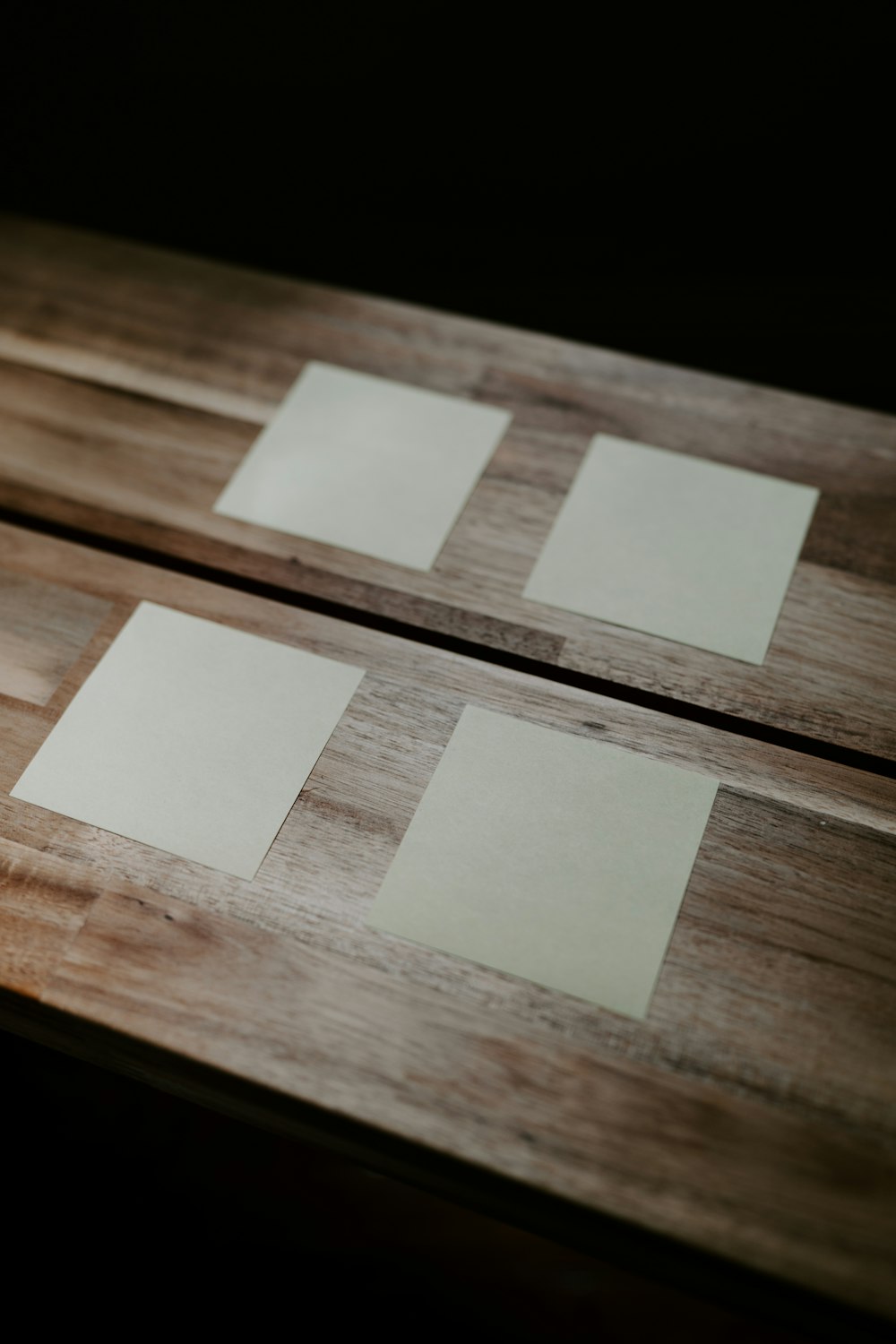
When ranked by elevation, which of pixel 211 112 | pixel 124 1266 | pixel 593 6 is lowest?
pixel 124 1266

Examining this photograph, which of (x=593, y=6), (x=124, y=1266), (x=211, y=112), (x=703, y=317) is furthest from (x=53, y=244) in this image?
(x=124, y=1266)

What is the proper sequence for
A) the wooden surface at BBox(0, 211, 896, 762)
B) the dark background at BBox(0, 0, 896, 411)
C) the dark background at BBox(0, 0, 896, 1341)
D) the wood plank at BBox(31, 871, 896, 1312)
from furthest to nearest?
the dark background at BBox(0, 0, 896, 411) < the dark background at BBox(0, 0, 896, 1341) < the wooden surface at BBox(0, 211, 896, 762) < the wood plank at BBox(31, 871, 896, 1312)

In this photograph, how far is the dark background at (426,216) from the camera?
3.75ft

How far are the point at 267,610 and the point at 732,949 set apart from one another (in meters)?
0.52

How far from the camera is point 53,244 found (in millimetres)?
1212

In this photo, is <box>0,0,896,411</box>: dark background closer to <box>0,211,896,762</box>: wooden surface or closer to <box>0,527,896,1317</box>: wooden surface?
<box>0,211,896,762</box>: wooden surface

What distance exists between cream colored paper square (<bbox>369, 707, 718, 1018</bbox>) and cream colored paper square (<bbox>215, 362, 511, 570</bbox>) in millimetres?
241

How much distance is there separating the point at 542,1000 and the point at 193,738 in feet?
1.24

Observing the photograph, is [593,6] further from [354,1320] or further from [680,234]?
[354,1320]

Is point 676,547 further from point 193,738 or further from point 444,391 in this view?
point 193,738

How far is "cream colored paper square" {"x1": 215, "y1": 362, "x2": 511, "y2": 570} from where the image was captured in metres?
0.95

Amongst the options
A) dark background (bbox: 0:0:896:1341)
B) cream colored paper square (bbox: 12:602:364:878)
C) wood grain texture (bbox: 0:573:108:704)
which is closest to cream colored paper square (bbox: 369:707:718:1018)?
cream colored paper square (bbox: 12:602:364:878)

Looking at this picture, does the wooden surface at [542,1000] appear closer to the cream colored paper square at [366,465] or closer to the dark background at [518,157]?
the cream colored paper square at [366,465]

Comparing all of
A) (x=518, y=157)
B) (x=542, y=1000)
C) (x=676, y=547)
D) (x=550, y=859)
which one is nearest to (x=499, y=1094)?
(x=542, y=1000)
